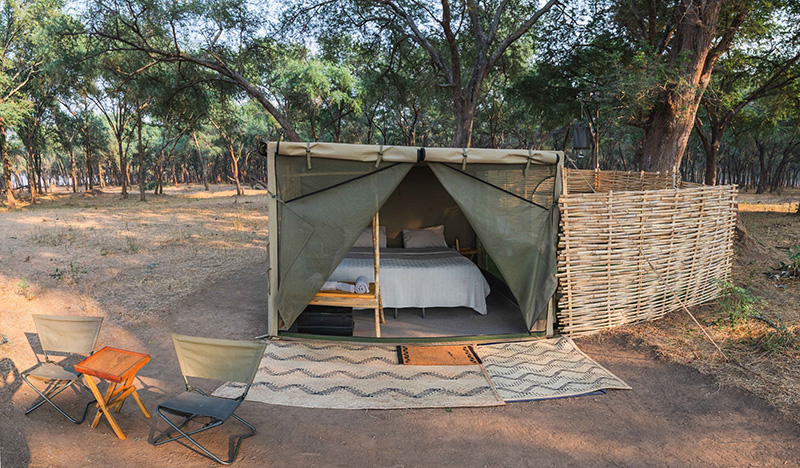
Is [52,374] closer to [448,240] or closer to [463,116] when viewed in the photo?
[448,240]

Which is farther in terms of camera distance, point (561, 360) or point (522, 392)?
point (561, 360)

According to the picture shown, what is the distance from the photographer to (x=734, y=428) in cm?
363

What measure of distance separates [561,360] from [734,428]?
1.65m

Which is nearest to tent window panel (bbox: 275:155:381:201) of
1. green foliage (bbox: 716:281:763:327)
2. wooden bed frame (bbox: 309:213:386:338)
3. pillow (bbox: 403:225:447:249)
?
wooden bed frame (bbox: 309:213:386:338)

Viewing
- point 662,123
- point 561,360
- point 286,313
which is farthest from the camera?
point 662,123

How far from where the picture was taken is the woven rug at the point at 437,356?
495 centimetres

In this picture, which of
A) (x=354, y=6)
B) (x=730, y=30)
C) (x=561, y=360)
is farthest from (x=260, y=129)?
(x=561, y=360)

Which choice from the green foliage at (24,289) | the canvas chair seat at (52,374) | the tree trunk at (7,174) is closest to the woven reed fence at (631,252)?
the canvas chair seat at (52,374)

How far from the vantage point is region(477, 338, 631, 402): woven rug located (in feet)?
14.1

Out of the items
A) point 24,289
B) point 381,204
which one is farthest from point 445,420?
point 24,289

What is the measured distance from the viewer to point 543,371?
471 cm

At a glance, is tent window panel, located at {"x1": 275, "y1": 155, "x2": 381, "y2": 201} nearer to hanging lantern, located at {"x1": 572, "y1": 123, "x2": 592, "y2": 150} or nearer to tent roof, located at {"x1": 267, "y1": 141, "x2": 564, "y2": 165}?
tent roof, located at {"x1": 267, "y1": 141, "x2": 564, "y2": 165}

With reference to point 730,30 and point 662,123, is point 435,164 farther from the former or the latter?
point 730,30

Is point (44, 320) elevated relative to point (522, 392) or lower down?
elevated
